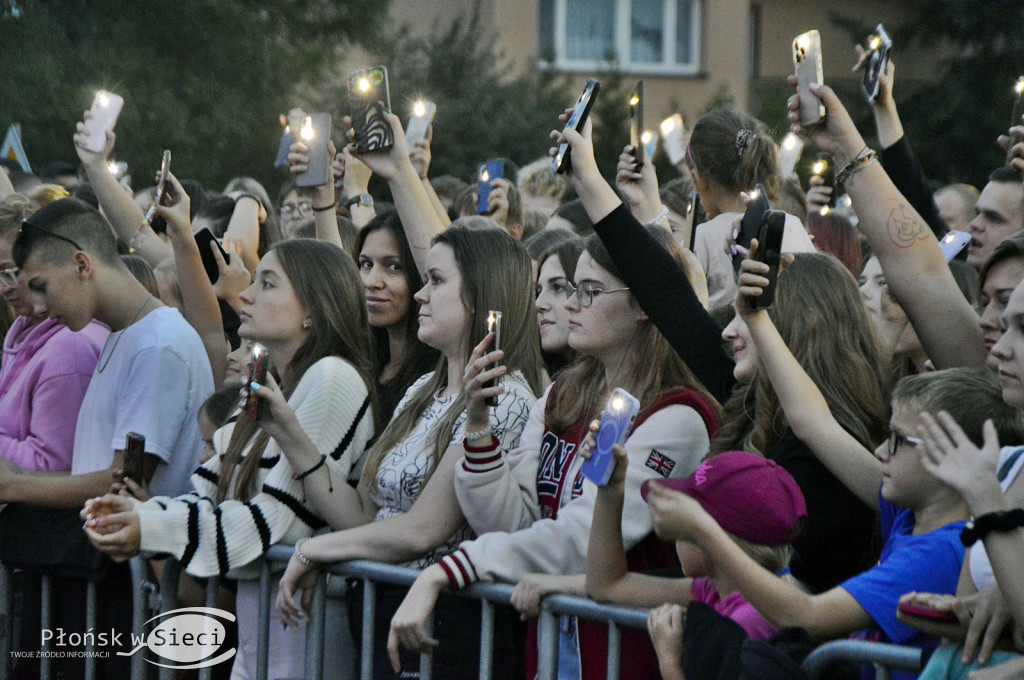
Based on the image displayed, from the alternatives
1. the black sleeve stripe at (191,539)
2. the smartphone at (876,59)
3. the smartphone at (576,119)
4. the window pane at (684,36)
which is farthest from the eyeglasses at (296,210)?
the window pane at (684,36)

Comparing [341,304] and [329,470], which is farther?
[341,304]

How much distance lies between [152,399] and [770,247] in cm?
262

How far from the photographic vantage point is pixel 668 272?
3.99 m

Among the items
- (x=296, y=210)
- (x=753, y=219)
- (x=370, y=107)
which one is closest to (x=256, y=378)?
(x=370, y=107)

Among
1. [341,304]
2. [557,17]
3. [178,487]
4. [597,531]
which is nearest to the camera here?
[597,531]

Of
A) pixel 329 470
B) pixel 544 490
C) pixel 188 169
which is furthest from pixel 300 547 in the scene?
pixel 188 169

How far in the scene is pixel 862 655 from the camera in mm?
2971

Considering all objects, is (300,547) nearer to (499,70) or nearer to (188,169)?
(188,169)

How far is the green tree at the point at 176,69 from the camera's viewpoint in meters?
13.7

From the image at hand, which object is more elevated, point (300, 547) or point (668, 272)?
point (668, 272)

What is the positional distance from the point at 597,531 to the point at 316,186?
2.95 metres

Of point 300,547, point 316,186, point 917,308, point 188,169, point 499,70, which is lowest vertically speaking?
point 300,547

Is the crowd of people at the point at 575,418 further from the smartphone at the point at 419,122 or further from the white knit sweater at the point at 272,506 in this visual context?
the smartphone at the point at 419,122

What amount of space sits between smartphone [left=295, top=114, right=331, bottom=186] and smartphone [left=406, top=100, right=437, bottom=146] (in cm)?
53
